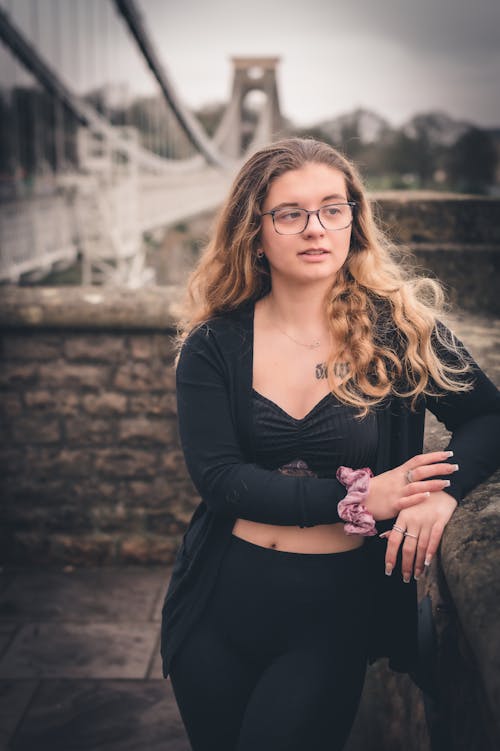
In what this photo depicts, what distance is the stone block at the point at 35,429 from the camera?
3398 millimetres

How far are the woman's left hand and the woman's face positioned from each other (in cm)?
48

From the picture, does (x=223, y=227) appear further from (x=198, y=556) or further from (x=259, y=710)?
(x=259, y=710)

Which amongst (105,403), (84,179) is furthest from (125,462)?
(84,179)

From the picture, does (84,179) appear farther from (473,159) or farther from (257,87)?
(257,87)

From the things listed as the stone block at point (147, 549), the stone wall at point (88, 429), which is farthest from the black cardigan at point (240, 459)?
the stone block at point (147, 549)

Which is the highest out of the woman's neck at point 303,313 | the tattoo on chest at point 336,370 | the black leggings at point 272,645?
the woman's neck at point 303,313

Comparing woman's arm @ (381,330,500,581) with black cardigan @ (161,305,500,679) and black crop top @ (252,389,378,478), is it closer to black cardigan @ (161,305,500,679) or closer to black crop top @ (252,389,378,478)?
black cardigan @ (161,305,500,679)

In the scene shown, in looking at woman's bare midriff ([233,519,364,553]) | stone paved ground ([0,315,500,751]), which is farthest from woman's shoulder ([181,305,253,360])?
stone paved ground ([0,315,500,751])

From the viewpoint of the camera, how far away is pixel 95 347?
339cm

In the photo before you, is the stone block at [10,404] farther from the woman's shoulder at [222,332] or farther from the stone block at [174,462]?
the woman's shoulder at [222,332]

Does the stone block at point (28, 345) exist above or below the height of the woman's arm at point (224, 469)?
below

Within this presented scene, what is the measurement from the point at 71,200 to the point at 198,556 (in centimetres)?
1298

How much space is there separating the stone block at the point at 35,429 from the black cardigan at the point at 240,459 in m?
2.11

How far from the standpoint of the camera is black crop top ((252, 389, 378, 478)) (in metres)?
1.35
